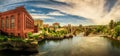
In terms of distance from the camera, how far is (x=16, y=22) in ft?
49.0

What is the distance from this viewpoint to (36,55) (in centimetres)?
1176

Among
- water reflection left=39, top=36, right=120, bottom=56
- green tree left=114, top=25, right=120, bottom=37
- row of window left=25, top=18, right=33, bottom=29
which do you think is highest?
row of window left=25, top=18, right=33, bottom=29

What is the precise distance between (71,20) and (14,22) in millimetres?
4140

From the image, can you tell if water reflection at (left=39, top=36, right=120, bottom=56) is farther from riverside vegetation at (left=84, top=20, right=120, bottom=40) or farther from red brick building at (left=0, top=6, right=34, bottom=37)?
red brick building at (left=0, top=6, right=34, bottom=37)

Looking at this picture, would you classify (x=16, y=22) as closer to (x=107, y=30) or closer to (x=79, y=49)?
(x=79, y=49)

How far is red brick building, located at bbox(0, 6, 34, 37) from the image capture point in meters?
14.7

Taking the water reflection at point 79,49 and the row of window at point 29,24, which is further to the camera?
the row of window at point 29,24

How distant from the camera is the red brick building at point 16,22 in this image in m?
14.7

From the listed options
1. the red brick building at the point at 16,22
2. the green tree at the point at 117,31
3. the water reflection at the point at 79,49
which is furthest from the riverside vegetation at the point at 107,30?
the red brick building at the point at 16,22

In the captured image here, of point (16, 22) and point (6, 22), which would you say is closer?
point (16, 22)

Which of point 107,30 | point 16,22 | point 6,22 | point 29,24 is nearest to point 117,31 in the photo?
point 107,30

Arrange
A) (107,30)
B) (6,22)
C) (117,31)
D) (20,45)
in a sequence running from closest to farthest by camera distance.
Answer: (20,45)
(6,22)
(107,30)
(117,31)

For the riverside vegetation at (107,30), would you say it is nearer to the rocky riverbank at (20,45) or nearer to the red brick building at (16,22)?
the red brick building at (16,22)

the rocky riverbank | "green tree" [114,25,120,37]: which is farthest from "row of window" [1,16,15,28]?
"green tree" [114,25,120,37]
